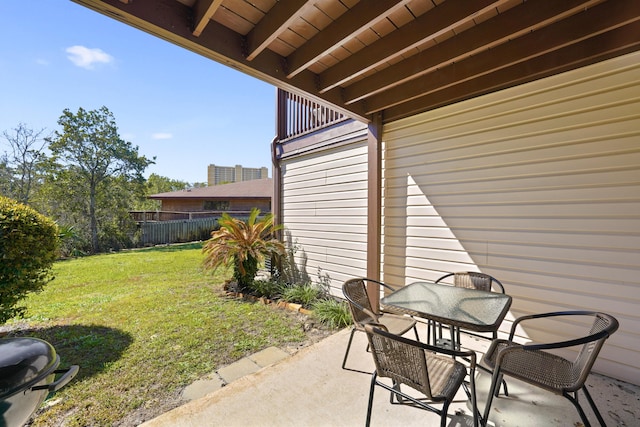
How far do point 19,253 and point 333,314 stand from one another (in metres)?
3.58

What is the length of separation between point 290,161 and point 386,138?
2232 millimetres

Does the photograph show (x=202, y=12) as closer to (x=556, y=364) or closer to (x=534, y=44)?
(x=534, y=44)

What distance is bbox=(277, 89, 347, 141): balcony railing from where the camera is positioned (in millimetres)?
4496

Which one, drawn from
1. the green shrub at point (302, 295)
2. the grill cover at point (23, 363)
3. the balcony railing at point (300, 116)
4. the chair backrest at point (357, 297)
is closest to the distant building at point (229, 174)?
the balcony railing at point (300, 116)

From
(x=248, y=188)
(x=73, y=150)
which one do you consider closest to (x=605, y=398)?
(x=73, y=150)

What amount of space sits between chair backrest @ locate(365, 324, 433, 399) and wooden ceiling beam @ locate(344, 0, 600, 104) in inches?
90.0

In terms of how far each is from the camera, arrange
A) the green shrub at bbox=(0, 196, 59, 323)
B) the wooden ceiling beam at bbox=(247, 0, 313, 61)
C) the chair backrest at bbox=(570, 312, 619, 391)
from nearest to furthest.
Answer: the chair backrest at bbox=(570, 312, 619, 391) → the wooden ceiling beam at bbox=(247, 0, 313, 61) → the green shrub at bbox=(0, 196, 59, 323)

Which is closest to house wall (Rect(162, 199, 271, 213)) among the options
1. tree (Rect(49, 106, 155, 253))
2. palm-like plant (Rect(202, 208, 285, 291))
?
tree (Rect(49, 106, 155, 253))

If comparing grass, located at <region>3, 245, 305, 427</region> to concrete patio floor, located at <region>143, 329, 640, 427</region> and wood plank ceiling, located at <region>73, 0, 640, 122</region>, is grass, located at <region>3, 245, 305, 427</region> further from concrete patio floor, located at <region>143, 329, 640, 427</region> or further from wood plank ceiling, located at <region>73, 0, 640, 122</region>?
wood plank ceiling, located at <region>73, 0, 640, 122</region>

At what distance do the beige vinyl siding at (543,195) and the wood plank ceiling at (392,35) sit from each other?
23 centimetres

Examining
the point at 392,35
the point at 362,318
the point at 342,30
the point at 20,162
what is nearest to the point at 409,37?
the point at 392,35

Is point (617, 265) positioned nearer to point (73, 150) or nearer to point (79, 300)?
point (79, 300)

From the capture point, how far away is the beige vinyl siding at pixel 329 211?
4.06 metres

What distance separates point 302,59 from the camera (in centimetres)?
235
